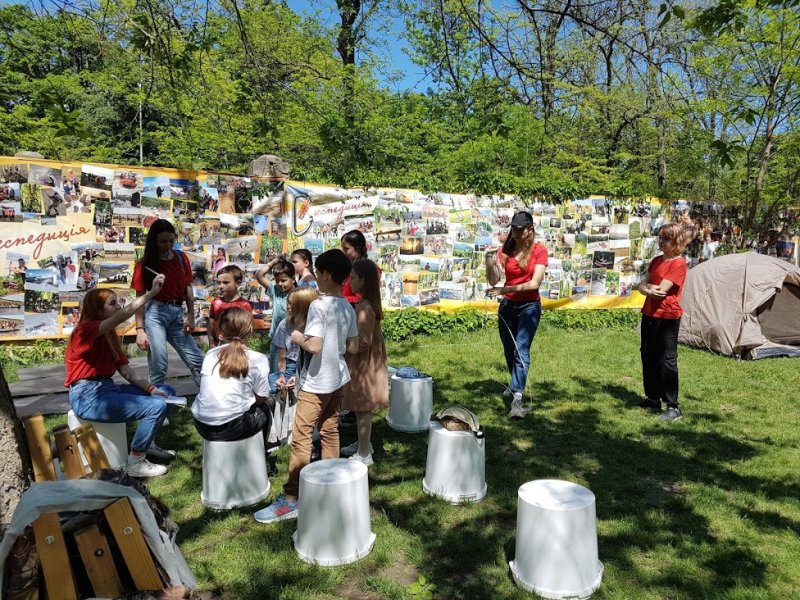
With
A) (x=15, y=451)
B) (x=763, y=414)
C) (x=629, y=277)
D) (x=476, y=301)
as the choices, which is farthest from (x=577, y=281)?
(x=15, y=451)

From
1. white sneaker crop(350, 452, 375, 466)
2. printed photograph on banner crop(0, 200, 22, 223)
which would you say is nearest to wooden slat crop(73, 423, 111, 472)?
white sneaker crop(350, 452, 375, 466)

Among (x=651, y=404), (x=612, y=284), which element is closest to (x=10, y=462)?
(x=651, y=404)

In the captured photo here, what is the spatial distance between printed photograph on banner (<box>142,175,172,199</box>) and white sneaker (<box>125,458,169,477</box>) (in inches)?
169

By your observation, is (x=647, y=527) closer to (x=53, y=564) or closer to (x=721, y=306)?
(x=53, y=564)

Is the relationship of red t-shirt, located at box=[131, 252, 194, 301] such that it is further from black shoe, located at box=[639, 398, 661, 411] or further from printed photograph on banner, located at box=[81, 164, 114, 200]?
black shoe, located at box=[639, 398, 661, 411]

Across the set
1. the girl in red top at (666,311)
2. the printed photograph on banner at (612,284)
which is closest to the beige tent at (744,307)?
the printed photograph on banner at (612,284)

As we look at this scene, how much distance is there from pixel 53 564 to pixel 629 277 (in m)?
10.9

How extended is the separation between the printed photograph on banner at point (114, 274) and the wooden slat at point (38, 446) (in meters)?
4.52

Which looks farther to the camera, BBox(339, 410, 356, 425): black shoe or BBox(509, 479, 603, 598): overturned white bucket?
BBox(339, 410, 356, 425): black shoe

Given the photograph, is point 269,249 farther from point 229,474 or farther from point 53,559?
point 53,559

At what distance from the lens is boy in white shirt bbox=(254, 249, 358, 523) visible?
365cm

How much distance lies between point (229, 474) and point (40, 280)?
471 centimetres

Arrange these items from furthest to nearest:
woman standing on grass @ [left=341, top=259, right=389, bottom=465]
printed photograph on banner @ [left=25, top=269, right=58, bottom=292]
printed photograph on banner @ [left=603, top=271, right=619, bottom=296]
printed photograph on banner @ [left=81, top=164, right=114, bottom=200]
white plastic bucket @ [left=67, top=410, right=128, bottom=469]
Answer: printed photograph on banner @ [left=603, top=271, right=619, bottom=296] < printed photograph on banner @ [left=81, top=164, right=114, bottom=200] < printed photograph on banner @ [left=25, top=269, right=58, bottom=292] < woman standing on grass @ [left=341, top=259, right=389, bottom=465] < white plastic bucket @ [left=67, top=410, right=128, bottom=469]

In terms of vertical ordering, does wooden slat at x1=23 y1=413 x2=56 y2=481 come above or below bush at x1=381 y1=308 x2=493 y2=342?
above
